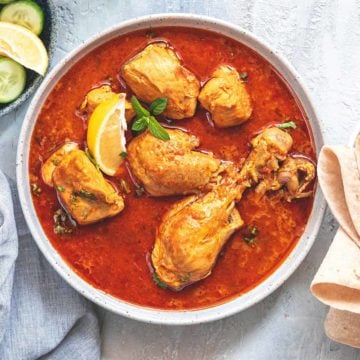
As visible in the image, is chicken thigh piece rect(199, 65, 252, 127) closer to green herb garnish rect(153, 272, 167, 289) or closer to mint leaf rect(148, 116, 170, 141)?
mint leaf rect(148, 116, 170, 141)

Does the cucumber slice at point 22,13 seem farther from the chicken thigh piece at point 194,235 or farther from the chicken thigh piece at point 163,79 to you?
the chicken thigh piece at point 194,235

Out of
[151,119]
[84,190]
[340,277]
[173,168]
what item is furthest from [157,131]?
[340,277]

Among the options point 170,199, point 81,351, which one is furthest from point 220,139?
point 81,351

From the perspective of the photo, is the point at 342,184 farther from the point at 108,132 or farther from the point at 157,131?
the point at 108,132

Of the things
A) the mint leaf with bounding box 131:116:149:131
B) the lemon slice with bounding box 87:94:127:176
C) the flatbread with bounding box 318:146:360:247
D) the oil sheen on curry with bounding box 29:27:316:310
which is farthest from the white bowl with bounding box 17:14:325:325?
the mint leaf with bounding box 131:116:149:131

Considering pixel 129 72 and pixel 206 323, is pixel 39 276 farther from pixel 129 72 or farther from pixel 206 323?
pixel 129 72

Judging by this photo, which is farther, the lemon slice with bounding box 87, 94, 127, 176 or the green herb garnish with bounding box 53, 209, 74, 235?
the green herb garnish with bounding box 53, 209, 74, 235

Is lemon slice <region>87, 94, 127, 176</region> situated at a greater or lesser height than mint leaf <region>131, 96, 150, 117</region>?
lesser
